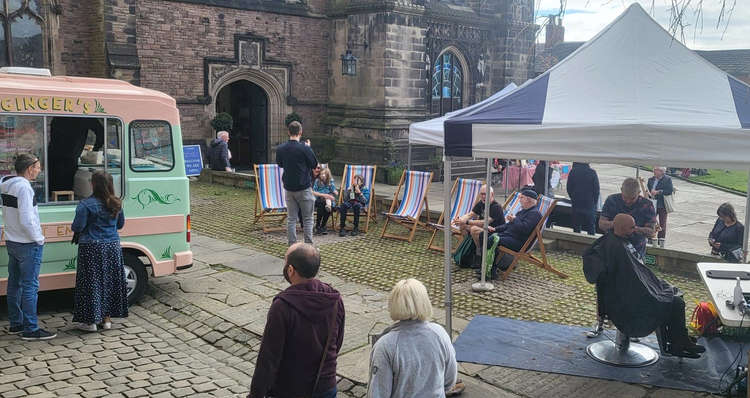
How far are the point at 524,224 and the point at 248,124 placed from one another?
49.7 ft

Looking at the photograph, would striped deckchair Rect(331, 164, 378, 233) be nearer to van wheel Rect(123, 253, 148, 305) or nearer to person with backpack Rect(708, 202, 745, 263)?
van wheel Rect(123, 253, 148, 305)

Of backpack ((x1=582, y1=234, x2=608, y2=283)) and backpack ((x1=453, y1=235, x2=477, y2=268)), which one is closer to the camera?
backpack ((x1=582, y1=234, x2=608, y2=283))

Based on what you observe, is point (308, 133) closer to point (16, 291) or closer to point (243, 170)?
point (243, 170)

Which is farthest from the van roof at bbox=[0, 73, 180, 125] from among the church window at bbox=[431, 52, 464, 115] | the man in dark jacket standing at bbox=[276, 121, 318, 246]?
the church window at bbox=[431, 52, 464, 115]

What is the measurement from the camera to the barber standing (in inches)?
229

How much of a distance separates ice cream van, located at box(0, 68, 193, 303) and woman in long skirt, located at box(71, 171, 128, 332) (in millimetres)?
667

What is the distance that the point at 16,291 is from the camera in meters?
6.00

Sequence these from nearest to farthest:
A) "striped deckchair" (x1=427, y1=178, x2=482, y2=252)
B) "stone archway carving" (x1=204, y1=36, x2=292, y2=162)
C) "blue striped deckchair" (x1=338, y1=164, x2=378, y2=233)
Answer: "striped deckchair" (x1=427, y1=178, x2=482, y2=252)
"blue striped deckchair" (x1=338, y1=164, x2=378, y2=233)
"stone archway carving" (x1=204, y1=36, x2=292, y2=162)

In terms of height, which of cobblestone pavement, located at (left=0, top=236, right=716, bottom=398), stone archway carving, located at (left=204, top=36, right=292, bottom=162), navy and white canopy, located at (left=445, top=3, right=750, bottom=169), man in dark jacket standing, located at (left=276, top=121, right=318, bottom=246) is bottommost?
cobblestone pavement, located at (left=0, top=236, right=716, bottom=398)

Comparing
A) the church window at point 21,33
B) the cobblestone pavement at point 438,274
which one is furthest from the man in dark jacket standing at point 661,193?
the church window at point 21,33

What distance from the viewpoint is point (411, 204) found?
11.3m

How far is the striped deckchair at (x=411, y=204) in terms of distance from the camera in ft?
35.8

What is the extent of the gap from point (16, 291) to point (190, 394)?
212 cm

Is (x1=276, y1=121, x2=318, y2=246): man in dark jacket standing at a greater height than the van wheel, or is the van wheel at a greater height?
(x1=276, y1=121, x2=318, y2=246): man in dark jacket standing
